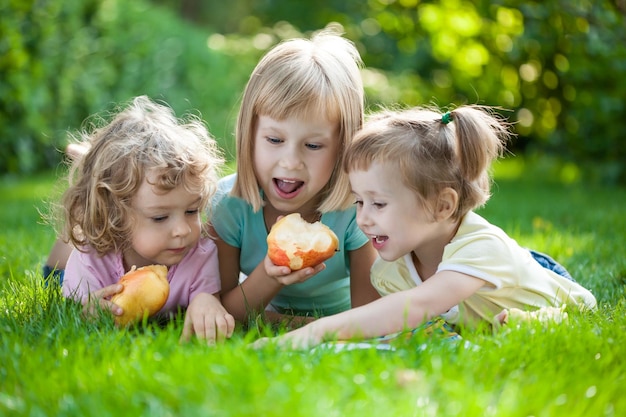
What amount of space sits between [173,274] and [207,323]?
1.97 ft

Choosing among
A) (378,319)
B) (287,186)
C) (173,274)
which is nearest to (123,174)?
(173,274)

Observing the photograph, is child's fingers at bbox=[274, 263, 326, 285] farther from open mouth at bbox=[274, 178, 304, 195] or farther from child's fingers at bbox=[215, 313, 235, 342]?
open mouth at bbox=[274, 178, 304, 195]

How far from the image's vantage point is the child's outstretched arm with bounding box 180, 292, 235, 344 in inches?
108

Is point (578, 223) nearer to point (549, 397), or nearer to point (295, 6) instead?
point (549, 397)

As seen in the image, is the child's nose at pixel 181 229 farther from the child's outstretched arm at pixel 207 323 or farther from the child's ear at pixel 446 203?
the child's ear at pixel 446 203

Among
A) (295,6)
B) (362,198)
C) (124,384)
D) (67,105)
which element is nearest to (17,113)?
(67,105)

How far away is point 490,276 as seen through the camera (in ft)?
9.55

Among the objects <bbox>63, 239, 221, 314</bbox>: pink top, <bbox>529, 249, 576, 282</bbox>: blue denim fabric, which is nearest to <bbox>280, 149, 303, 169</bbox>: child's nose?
<bbox>63, 239, 221, 314</bbox>: pink top

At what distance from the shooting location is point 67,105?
29.2 ft

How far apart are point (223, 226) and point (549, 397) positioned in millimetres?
1818

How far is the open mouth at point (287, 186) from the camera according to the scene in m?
3.33

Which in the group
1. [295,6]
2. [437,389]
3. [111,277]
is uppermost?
[437,389]

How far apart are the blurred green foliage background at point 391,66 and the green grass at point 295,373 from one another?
3.30 m

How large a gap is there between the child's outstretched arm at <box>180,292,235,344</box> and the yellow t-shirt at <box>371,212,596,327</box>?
30.2 inches
